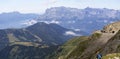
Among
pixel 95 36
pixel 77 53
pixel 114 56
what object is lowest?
pixel 77 53

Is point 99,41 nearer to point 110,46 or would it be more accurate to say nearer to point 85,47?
point 85,47

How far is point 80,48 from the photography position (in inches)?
7712

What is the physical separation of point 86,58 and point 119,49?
124 feet

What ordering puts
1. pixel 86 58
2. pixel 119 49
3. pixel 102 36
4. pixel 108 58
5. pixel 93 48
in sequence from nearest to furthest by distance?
1. pixel 108 58
2. pixel 119 49
3. pixel 86 58
4. pixel 93 48
5. pixel 102 36

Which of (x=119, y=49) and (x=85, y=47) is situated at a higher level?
(x=119, y=49)

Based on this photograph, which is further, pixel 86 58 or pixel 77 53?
pixel 77 53

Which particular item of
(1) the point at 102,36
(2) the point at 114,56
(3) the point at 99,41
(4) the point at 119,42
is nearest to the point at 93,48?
(3) the point at 99,41

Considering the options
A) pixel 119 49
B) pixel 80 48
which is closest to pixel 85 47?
pixel 80 48

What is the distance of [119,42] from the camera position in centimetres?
13200

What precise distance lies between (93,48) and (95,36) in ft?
77.2

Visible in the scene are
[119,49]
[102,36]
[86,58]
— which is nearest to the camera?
[119,49]

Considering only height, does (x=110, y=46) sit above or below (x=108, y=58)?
below

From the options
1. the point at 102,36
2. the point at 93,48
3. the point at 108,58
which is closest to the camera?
the point at 108,58

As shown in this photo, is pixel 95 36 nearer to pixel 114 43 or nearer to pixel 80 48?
pixel 80 48
